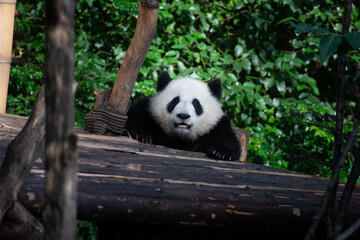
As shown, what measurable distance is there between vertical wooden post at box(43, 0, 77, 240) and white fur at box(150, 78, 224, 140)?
84.3 inches

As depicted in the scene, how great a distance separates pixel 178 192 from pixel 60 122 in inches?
36.6

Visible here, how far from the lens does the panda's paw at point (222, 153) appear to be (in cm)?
304

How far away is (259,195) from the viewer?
2146mm

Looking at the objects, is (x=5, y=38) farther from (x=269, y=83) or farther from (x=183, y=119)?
(x=269, y=83)

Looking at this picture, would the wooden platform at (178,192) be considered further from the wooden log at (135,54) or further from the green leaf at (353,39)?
the green leaf at (353,39)

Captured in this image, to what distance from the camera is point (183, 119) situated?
3295 mm

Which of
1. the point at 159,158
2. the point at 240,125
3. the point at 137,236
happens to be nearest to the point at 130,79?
the point at 159,158

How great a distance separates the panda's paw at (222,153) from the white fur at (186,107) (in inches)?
13.3

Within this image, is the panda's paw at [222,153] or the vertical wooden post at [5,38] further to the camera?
the vertical wooden post at [5,38]

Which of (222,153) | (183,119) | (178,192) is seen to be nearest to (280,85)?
(183,119)

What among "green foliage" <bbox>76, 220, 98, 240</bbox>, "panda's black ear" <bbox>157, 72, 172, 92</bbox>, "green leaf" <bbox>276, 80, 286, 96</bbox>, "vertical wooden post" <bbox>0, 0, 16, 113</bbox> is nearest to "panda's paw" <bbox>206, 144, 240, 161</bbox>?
"panda's black ear" <bbox>157, 72, 172, 92</bbox>

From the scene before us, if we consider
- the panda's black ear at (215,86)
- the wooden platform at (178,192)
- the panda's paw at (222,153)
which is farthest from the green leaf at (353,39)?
the panda's black ear at (215,86)

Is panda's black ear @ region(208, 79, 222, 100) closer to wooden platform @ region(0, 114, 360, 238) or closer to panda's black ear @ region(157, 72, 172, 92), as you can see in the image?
panda's black ear @ region(157, 72, 172, 92)

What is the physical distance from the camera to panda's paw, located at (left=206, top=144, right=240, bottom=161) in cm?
304
